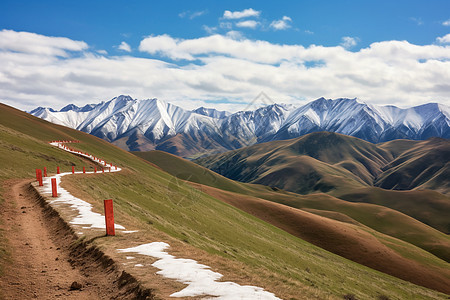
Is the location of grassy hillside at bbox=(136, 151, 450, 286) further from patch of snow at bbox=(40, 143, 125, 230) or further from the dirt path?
the dirt path

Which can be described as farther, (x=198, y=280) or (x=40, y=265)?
(x=40, y=265)

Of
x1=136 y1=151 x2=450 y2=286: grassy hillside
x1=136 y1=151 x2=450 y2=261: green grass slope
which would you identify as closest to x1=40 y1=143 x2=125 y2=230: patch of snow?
x1=136 y1=151 x2=450 y2=286: grassy hillside

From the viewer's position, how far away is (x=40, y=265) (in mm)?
12297

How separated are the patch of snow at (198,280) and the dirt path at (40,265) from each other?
2197 mm

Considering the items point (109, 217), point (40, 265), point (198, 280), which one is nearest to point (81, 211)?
point (109, 217)

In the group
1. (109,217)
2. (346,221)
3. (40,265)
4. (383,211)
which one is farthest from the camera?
(383,211)

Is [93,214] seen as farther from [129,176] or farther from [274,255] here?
[129,176]

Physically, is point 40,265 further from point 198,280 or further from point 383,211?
point 383,211

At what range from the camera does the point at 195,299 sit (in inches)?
341

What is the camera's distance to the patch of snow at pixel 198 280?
30.2 feet

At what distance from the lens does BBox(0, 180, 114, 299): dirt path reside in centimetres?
988

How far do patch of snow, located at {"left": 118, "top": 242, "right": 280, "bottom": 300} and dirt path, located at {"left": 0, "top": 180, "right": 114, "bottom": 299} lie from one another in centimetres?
220

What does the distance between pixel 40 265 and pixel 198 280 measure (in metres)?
7.02

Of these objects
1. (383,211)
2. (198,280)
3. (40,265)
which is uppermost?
(198,280)
